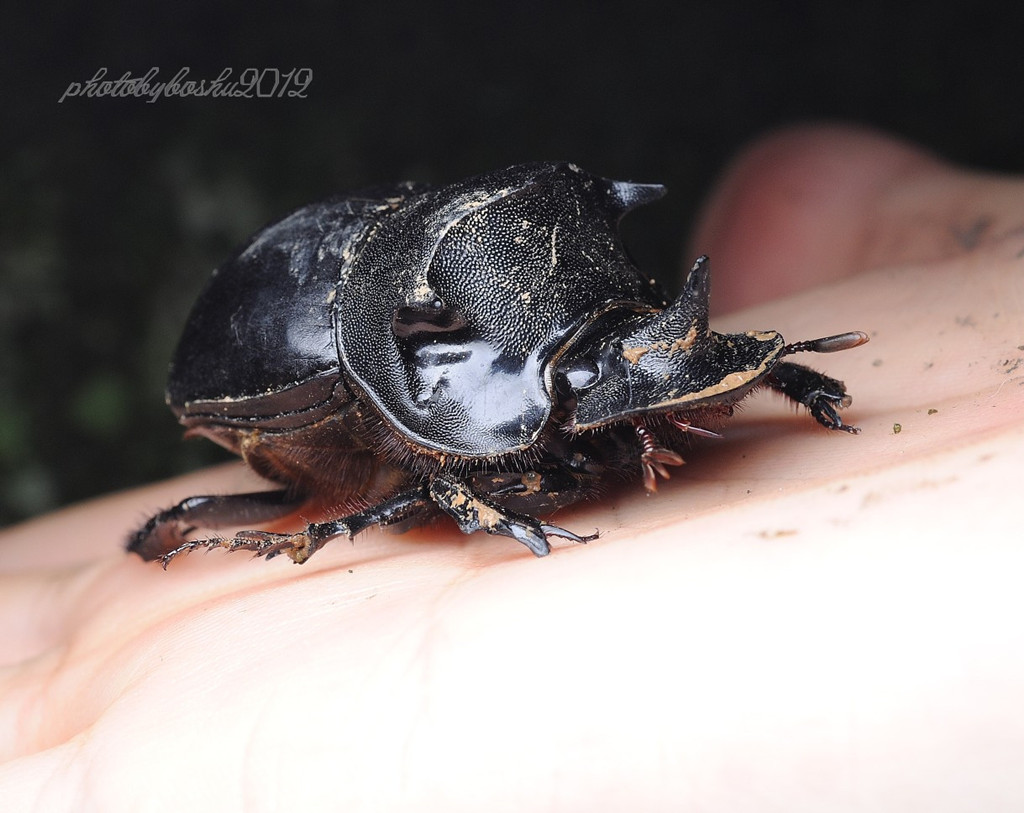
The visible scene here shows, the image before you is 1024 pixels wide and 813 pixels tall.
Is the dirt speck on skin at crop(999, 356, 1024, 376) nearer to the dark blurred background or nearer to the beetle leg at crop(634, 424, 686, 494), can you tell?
the beetle leg at crop(634, 424, 686, 494)

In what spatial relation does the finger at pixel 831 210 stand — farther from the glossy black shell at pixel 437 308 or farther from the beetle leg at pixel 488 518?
the beetle leg at pixel 488 518

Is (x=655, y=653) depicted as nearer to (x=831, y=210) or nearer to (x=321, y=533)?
(x=321, y=533)

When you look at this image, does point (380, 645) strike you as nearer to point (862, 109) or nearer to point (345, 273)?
point (345, 273)

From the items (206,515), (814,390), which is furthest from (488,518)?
(206,515)

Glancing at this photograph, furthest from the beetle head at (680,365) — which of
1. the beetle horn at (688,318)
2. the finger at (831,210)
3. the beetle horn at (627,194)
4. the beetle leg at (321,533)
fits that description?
the finger at (831,210)

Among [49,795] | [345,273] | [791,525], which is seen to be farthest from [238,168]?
[791,525]

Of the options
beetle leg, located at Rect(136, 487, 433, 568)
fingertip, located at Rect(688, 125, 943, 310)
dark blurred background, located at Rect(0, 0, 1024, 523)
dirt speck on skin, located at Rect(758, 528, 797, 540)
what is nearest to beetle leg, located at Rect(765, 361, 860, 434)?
dirt speck on skin, located at Rect(758, 528, 797, 540)
